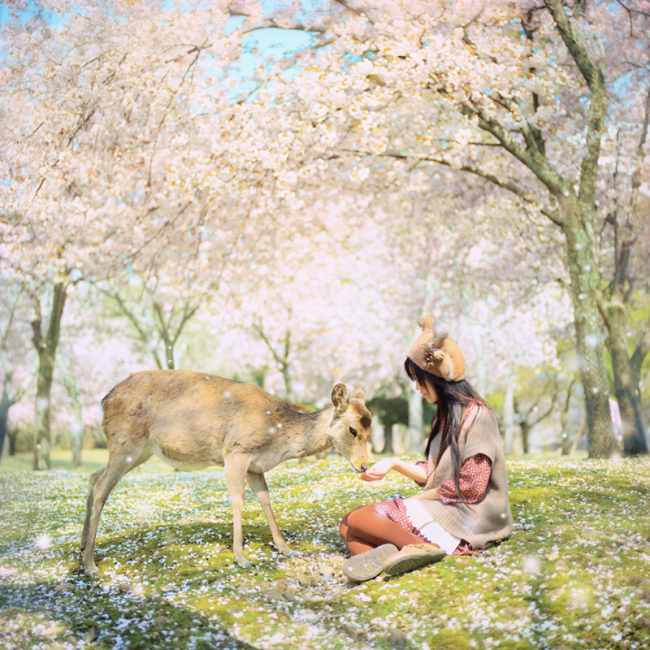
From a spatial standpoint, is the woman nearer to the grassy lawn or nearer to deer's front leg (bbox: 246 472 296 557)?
the grassy lawn

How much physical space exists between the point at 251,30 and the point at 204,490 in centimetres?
868

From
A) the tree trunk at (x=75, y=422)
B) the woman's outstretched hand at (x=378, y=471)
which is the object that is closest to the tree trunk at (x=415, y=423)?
the tree trunk at (x=75, y=422)

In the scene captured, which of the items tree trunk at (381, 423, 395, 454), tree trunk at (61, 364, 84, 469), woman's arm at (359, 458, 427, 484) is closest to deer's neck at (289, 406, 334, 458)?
woman's arm at (359, 458, 427, 484)

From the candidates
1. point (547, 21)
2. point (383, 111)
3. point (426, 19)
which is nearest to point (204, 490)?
point (383, 111)

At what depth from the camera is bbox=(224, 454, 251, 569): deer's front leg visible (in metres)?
5.61

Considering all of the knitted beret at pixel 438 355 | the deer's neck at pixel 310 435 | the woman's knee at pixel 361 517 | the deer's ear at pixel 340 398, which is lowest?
the woman's knee at pixel 361 517

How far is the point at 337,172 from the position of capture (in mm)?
16344

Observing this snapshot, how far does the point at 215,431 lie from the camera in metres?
5.91

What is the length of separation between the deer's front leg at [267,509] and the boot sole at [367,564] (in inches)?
40.8

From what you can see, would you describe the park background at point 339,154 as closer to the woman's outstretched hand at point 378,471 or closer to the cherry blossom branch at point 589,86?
the cherry blossom branch at point 589,86

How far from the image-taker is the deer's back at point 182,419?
5.86 metres

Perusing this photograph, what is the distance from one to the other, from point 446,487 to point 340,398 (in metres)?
1.23

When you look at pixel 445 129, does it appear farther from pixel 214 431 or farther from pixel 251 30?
pixel 214 431

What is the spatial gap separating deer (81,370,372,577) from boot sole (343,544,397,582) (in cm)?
83
